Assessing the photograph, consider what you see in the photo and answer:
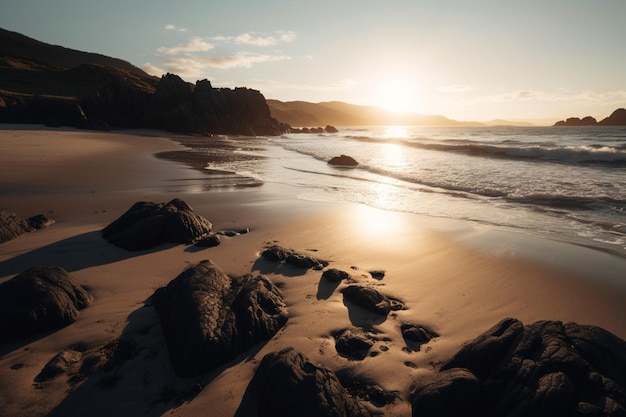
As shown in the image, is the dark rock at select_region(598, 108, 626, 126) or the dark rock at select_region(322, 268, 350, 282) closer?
the dark rock at select_region(322, 268, 350, 282)

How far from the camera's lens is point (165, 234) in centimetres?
727

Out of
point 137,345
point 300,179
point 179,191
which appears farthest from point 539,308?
point 300,179

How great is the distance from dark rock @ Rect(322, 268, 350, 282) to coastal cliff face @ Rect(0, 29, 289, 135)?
54.6 metres

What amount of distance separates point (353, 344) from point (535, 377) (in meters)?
1.92

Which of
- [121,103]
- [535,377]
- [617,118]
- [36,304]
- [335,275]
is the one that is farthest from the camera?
[617,118]

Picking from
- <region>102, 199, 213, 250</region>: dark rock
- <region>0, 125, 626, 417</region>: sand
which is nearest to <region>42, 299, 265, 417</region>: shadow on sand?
<region>0, 125, 626, 417</region>: sand

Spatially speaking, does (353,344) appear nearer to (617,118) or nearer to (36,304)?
(36,304)

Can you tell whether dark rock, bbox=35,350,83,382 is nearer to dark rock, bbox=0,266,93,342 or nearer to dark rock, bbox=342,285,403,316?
dark rock, bbox=0,266,93,342

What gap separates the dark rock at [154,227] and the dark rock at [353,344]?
4.61 meters

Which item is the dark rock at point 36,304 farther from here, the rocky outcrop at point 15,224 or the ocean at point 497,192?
the ocean at point 497,192

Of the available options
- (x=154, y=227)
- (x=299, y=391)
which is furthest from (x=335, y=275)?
(x=154, y=227)

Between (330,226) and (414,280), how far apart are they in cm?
346

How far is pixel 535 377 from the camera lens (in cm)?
287

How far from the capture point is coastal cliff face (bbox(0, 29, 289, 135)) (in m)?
48.9
